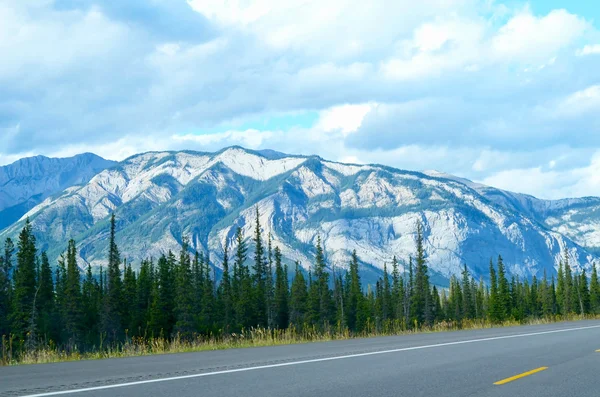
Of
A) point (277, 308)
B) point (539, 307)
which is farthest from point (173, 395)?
point (539, 307)

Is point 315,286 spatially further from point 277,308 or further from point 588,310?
point 588,310

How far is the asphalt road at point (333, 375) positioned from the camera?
380 inches

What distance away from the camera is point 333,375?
11625 millimetres

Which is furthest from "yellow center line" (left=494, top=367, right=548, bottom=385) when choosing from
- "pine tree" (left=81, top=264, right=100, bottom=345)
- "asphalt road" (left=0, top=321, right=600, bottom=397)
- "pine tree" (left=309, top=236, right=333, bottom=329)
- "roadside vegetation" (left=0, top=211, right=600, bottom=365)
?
"pine tree" (left=309, top=236, right=333, bottom=329)

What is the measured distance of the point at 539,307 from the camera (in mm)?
117875

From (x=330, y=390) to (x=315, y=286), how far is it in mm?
76467

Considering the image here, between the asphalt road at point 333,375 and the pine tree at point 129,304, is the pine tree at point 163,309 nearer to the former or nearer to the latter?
the pine tree at point 129,304

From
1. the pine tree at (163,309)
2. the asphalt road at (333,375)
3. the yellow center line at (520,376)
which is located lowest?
the yellow center line at (520,376)

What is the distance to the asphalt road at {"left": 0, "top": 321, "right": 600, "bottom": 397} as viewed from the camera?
Result: 966 centimetres

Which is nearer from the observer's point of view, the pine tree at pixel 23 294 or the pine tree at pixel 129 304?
the pine tree at pixel 23 294

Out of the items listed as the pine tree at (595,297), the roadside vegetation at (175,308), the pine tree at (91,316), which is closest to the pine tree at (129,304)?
the roadside vegetation at (175,308)

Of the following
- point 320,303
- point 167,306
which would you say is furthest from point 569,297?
point 167,306

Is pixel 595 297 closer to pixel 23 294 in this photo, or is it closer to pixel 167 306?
pixel 167 306

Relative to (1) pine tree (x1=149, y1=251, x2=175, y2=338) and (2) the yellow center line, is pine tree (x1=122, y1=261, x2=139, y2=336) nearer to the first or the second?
(1) pine tree (x1=149, y1=251, x2=175, y2=338)
